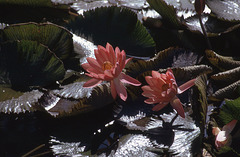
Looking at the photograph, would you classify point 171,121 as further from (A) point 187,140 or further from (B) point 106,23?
(B) point 106,23

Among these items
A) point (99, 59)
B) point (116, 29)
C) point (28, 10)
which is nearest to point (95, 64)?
point (99, 59)

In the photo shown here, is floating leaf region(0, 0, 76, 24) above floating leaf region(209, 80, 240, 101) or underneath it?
above

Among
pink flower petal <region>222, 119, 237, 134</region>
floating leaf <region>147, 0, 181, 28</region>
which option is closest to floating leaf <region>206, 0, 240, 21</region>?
floating leaf <region>147, 0, 181, 28</region>

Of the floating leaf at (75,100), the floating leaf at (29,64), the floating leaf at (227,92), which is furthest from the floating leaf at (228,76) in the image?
the floating leaf at (29,64)

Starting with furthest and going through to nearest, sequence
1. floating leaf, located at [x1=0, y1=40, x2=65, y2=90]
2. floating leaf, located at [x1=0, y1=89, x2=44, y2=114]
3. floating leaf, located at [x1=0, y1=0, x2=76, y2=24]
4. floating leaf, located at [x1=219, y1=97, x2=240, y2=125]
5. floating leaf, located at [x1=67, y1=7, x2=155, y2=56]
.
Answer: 1. floating leaf, located at [x1=0, y1=0, x2=76, y2=24]
2. floating leaf, located at [x1=67, y1=7, x2=155, y2=56]
3. floating leaf, located at [x1=0, y1=40, x2=65, y2=90]
4. floating leaf, located at [x1=0, y1=89, x2=44, y2=114]
5. floating leaf, located at [x1=219, y1=97, x2=240, y2=125]

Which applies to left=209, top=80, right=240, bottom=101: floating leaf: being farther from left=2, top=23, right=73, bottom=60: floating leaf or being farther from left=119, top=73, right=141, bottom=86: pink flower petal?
left=2, top=23, right=73, bottom=60: floating leaf

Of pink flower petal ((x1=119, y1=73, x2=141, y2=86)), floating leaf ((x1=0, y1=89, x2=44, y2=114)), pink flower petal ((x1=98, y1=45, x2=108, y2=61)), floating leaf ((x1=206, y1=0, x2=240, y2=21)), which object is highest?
floating leaf ((x1=206, y1=0, x2=240, y2=21))

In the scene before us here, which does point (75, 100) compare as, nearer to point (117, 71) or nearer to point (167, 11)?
point (117, 71)
